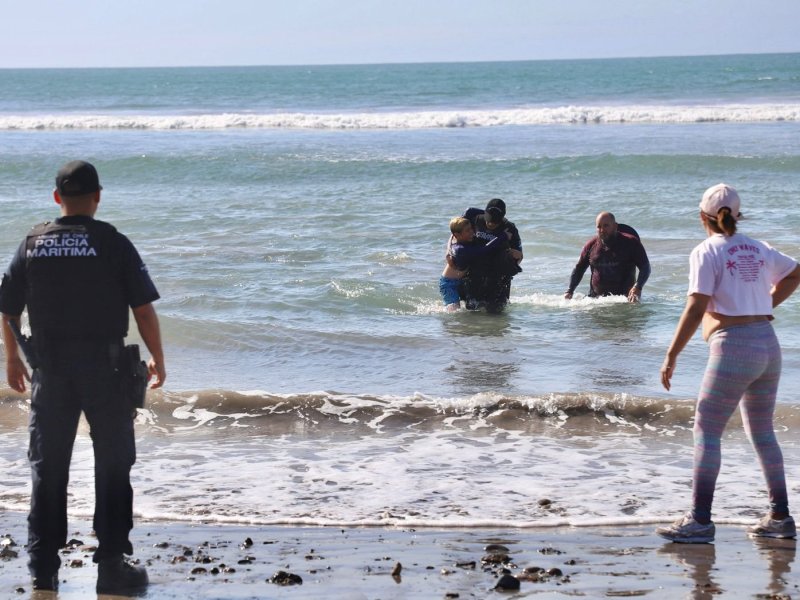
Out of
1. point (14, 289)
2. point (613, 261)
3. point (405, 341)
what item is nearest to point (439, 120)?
point (613, 261)

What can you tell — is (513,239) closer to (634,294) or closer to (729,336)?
(634,294)

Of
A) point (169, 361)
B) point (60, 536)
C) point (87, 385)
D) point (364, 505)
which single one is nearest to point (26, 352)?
point (87, 385)

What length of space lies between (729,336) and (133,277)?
2.45m

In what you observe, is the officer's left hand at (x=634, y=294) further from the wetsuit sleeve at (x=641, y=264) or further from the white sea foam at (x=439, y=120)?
the white sea foam at (x=439, y=120)

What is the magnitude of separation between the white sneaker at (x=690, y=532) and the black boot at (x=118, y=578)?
7.45 ft

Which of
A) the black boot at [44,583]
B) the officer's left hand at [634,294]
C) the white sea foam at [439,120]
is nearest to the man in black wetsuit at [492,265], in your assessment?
the officer's left hand at [634,294]

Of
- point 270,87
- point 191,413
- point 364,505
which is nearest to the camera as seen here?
point 364,505

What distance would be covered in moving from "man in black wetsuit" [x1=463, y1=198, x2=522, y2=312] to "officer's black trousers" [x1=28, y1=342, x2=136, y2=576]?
6590 millimetres

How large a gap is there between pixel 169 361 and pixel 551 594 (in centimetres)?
607

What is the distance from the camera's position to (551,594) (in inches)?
165

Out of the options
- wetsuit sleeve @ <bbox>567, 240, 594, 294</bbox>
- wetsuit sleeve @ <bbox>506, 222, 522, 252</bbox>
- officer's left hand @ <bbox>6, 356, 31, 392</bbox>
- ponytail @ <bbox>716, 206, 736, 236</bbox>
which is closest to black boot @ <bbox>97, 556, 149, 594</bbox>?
officer's left hand @ <bbox>6, 356, 31, 392</bbox>

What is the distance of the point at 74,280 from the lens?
13.6 feet

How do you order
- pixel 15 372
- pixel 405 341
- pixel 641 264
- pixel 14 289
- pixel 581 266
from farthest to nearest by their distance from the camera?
pixel 581 266 < pixel 641 264 < pixel 405 341 < pixel 15 372 < pixel 14 289

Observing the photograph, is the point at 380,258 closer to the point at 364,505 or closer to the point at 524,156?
the point at 364,505
